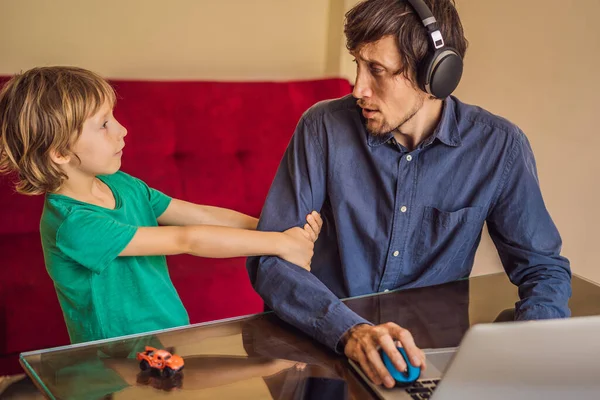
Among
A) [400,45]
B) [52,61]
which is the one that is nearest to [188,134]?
[52,61]

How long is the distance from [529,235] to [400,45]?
1.39 ft

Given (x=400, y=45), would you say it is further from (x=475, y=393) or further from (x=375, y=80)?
(x=475, y=393)

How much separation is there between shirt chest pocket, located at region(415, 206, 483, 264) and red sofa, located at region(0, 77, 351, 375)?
0.94 meters

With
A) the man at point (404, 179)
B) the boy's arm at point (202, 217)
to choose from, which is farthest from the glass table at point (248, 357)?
the boy's arm at point (202, 217)

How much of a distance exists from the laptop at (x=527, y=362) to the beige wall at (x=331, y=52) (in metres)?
1.66

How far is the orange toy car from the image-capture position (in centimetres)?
100

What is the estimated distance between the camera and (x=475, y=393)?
833 mm

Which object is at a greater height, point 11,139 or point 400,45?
point 400,45

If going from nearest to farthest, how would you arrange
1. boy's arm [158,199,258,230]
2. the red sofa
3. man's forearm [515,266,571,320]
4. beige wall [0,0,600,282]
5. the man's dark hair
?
man's forearm [515,266,571,320]
the man's dark hair
boy's arm [158,199,258,230]
the red sofa
beige wall [0,0,600,282]

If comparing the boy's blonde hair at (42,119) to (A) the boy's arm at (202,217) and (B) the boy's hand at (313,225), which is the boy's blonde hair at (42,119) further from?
(B) the boy's hand at (313,225)

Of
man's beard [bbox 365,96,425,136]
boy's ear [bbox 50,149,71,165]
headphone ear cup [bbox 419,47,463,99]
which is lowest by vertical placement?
boy's ear [bbox 50,149,71,165]

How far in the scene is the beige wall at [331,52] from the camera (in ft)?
7.82

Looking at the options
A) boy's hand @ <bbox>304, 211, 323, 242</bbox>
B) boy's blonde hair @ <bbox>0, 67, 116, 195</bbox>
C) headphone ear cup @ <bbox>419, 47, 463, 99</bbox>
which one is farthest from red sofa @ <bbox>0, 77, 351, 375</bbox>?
headphone ear cup @ <bbox>419, 47, 463, 99</bbox>

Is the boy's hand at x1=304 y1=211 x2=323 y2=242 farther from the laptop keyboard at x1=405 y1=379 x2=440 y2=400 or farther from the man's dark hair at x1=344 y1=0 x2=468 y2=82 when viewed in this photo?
the laptop keyboard at x1=405 y1=379 x2=440 y2=400
